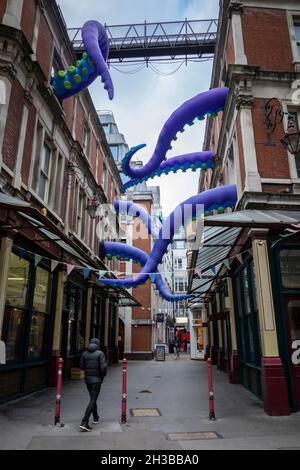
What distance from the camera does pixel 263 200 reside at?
9562 mm

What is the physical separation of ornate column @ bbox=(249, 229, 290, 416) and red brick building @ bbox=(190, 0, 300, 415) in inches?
0.9

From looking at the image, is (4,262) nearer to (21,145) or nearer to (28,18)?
(21,145)

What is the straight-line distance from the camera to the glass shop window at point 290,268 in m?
9.12

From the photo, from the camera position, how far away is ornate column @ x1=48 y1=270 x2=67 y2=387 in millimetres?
12391

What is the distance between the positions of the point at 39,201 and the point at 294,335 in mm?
8525

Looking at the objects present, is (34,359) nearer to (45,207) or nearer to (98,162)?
(45,207)

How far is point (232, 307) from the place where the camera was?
1384cm

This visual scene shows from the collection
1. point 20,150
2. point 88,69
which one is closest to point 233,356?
point 20,150

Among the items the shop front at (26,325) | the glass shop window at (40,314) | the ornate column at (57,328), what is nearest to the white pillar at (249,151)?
the shop front at (26,325)

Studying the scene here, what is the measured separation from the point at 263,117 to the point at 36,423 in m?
9.82

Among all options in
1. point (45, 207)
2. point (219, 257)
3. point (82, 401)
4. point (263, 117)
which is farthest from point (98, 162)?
point (82, 401)

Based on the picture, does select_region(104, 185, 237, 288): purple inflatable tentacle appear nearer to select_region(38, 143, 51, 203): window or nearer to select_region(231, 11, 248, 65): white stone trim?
select_region(231, 11, 248, 65): white stone trim

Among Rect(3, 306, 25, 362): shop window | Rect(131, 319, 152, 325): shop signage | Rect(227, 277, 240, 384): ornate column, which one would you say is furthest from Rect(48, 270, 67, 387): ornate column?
Rect(131, 319, 152, 325): shop signage
